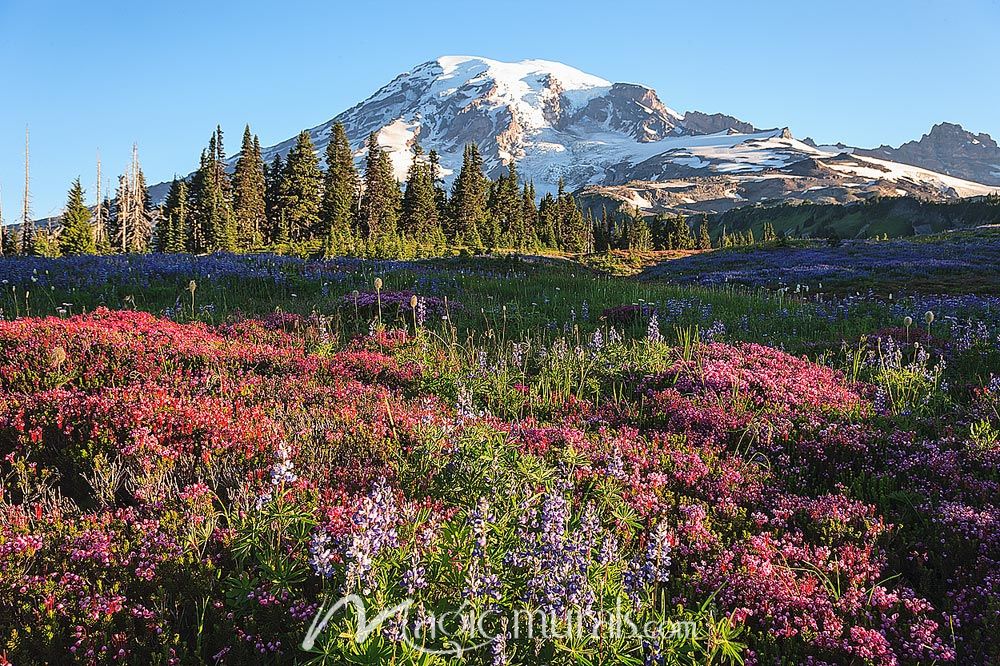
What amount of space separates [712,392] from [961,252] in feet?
113

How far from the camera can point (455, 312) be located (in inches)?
433

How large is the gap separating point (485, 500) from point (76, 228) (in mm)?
63058

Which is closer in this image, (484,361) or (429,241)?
(484,361)

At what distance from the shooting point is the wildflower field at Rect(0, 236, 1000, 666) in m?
2.59

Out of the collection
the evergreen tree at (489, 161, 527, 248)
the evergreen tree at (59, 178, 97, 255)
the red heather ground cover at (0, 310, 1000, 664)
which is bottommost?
the red heather ground cover at (0, 310, 1000, 664)

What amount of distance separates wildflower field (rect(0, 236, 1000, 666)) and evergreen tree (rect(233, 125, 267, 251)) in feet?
195

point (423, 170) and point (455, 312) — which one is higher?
point (423, 170)

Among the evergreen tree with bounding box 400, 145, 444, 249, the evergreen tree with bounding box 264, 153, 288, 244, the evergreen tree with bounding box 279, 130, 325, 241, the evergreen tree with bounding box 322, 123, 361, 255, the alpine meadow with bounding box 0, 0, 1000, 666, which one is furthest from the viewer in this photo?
the evergreen tree with bounding box 400, 145, 444, 249

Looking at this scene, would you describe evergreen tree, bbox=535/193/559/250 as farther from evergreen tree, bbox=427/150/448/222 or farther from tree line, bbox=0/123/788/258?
evergreen tree, bbox=427/150/448/222

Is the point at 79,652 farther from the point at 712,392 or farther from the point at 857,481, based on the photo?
the point at 712,392

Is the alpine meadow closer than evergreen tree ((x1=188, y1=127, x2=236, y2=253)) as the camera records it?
Yes

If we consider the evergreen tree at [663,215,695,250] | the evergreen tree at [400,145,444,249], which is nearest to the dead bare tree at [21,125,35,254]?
the evergreen tree at [400,145,444,249]

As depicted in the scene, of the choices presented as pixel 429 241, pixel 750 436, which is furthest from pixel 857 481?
pixel 429 241

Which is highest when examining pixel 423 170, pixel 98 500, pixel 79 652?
pixel 423 170
